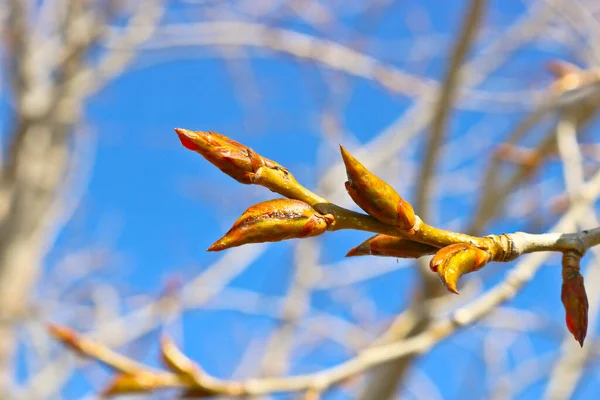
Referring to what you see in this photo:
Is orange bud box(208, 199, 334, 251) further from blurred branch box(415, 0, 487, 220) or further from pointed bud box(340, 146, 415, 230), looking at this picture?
blurred branch box(415, 0, 487, 220)

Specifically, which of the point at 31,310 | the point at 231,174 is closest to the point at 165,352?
the point at 231,174

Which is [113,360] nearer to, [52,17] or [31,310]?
[31,310]

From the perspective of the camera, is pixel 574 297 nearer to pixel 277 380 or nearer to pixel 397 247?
pixel 397 247

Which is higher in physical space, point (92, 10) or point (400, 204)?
point (92, 10)

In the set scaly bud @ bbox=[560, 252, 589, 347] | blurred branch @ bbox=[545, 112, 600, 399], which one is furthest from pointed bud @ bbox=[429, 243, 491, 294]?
blurred branch @ bbox=[545, 112, 600, 399]

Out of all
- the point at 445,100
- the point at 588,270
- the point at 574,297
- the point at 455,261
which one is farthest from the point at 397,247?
the point at 588,270

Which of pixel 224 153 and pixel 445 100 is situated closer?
pixel 224 153
